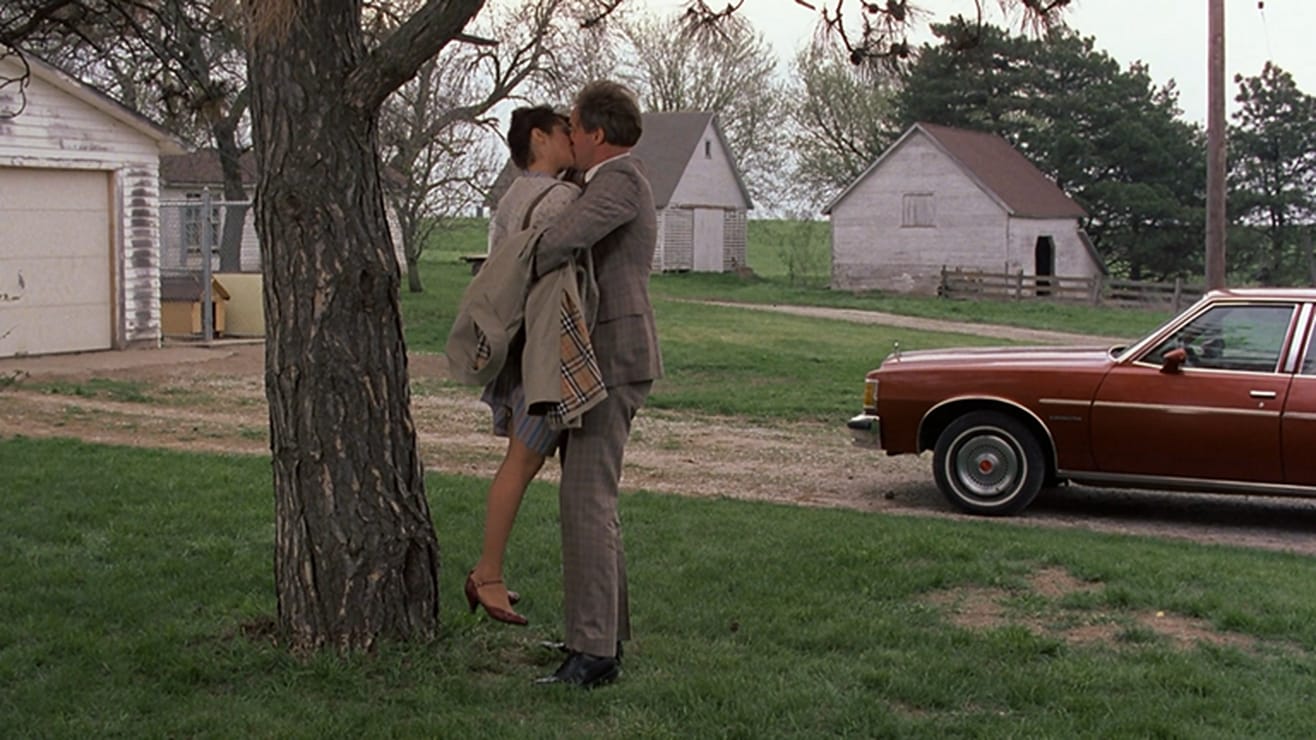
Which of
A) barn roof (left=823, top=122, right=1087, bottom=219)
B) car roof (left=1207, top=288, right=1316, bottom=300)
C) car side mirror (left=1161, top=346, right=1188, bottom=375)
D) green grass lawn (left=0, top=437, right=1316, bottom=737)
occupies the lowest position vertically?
green grass lawn (left=0, top=437, right=1316, bottom=737)

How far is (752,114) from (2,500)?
185ft

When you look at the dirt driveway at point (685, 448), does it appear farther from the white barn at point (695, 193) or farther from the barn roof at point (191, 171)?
the white barn at point (695, 193)

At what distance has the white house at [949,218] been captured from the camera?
47000 mm

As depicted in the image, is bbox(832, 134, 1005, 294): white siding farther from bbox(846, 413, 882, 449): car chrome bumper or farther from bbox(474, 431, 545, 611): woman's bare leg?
bbox(474, 431, 545, 611): woman's bare leg

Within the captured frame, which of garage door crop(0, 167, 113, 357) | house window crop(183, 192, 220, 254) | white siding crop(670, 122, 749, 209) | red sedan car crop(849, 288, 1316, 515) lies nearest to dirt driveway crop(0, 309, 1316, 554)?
red sedan car crop(849, 288, 1316, 515)

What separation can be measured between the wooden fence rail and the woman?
120ft

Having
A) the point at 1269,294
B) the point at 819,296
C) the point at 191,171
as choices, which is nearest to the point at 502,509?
the point at 1269,294

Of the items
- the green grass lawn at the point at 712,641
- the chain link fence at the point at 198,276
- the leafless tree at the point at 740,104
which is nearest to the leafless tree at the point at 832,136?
the leafless tree at the point at 740,104

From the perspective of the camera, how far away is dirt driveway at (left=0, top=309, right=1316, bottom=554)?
33.8 ft

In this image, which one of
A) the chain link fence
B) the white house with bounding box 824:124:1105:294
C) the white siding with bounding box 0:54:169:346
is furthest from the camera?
the white house with bounding box 824:124:1105:294

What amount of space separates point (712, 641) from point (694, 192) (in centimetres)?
5180

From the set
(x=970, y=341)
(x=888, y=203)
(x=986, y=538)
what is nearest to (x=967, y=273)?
(x=888, y=203)

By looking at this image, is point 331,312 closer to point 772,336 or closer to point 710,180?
point 772,336

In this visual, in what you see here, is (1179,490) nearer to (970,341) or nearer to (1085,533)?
(1085,533)
